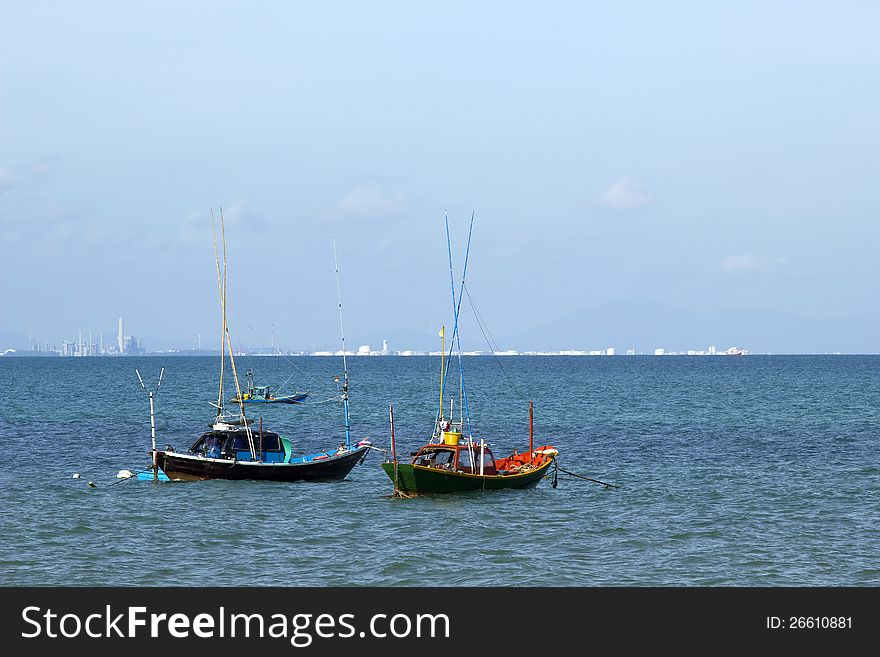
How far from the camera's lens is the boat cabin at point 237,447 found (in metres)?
47.7

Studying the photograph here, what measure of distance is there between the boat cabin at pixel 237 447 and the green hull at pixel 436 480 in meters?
7.69

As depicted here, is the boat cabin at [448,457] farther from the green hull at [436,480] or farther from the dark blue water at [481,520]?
the dark blue water at [481,520]

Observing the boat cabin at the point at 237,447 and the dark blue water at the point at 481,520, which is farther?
the boat cabin at the point at 237,447

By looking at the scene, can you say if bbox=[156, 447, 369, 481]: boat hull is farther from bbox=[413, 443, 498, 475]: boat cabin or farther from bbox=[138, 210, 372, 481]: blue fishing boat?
bbox=[413, 443, 498, 475]: boat cabin

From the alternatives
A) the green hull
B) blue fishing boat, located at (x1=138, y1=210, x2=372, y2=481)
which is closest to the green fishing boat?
the green hull

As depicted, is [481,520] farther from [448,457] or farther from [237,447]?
[237,447]

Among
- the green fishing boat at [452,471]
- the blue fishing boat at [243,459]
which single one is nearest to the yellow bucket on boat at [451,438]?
the green fishing boat at [452,471]

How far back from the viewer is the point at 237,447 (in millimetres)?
48219

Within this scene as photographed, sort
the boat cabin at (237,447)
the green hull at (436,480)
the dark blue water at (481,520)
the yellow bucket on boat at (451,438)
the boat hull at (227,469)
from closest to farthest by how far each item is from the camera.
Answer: the dark blue water at (481,520), the green hull at (436,480), the yellow bucket on boat at (451,438), the boat hull at (227,469), the boat cabin at (237,447)

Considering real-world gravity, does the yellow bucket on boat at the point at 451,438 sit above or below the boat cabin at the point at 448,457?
above

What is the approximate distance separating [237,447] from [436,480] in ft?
34.8
